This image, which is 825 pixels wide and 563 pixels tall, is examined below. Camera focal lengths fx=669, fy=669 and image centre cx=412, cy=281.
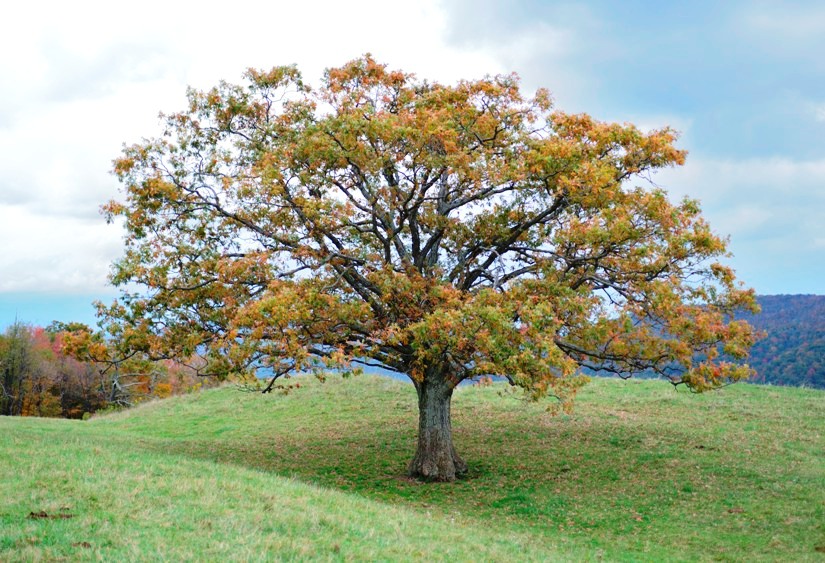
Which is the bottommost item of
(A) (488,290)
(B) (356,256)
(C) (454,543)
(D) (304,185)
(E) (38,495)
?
(C) (454,543)

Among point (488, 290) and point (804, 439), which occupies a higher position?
point (488, 290)

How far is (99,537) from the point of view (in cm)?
847

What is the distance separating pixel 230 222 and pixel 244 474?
24.9 feet

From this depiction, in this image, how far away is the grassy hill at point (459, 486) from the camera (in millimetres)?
9242

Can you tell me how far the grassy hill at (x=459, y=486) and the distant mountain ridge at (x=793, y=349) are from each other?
22.3m

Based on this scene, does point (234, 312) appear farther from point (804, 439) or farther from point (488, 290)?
point (804, 439)

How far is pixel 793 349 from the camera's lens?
57688 mm

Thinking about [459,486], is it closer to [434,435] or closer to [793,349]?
[434,435]

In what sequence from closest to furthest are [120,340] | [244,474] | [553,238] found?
[244,474] → [553,238] → [120,340]

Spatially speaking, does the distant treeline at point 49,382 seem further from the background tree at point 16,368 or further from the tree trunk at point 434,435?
the tree trunk at point 434,435

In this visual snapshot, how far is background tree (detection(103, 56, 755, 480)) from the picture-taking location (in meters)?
15.4

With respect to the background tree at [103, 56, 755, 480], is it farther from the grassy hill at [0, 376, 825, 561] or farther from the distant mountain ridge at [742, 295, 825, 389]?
the distant mountain ridge at [742, 295, 825, 389]

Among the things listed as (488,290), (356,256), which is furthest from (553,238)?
(356,256)

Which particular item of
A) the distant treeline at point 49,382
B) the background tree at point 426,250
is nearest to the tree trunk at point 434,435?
the background tree at point 426,250
